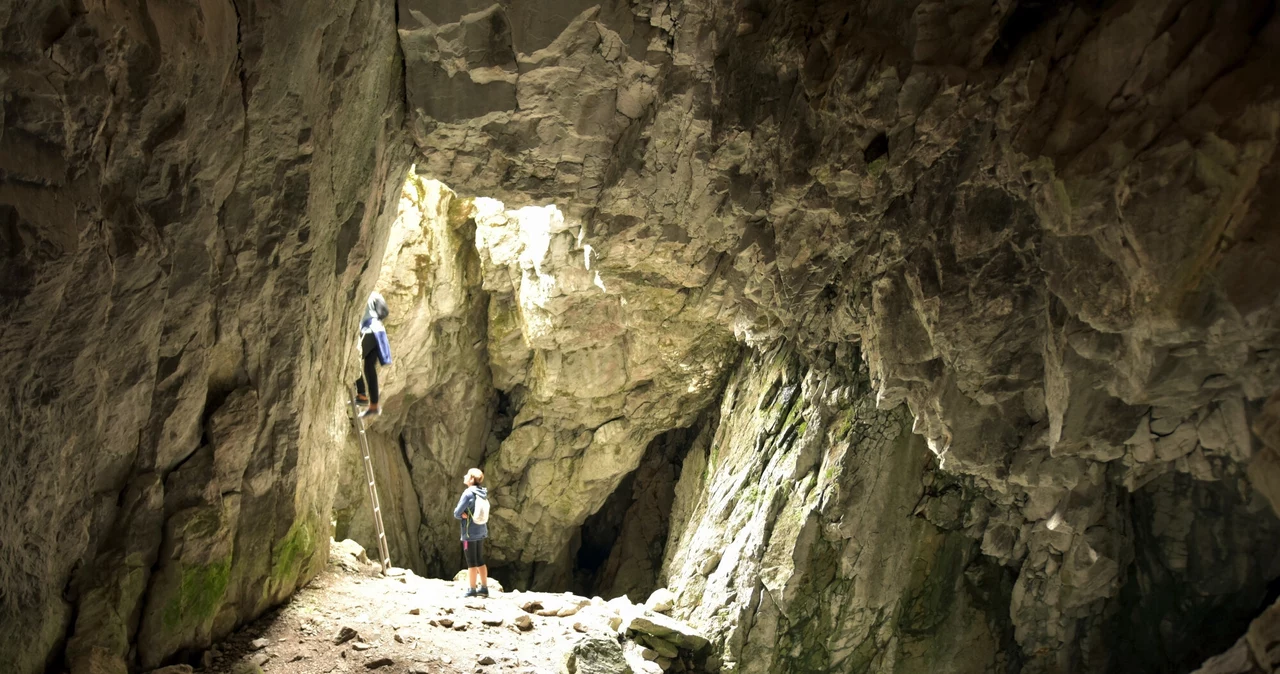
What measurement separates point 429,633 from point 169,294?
173 inches

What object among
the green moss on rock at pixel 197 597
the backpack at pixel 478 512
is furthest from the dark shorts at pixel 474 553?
the green moss on rock at pixel 197 597

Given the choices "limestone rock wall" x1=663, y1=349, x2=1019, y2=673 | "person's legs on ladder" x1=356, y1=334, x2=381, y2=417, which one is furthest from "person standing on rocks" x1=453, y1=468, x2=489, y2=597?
"limestone rock wall" x1=663, y1=349, x2=1019, y2=673

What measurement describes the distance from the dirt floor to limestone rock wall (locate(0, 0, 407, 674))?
1.15ft

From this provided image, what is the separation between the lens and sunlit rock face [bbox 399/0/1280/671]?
450 centimetres

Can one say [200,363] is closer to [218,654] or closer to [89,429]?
[89,429]

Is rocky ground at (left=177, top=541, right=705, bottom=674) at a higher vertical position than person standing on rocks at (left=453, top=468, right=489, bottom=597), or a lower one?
lower

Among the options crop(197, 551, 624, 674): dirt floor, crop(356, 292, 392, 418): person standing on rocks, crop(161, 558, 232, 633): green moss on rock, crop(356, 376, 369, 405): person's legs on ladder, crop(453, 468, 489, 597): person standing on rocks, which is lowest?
crop(197, 551, 624, 674): dirt floor

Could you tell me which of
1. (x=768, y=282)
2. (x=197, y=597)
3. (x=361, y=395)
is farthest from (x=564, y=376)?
(x=197, y=597)

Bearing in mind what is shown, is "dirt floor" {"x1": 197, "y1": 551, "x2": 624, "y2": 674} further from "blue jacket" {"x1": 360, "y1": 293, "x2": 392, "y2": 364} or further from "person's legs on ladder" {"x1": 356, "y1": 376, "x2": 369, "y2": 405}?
"blue jacket" {"x1": 360, "y1": 293, "x2": 392, "y2": 364}

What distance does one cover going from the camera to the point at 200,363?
6562 mm

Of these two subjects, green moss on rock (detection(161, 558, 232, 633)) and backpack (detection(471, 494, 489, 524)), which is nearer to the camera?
green moss on rock (detection(161, 558, 232, 633))

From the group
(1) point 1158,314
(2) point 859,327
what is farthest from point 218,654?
(1) point 1158,314

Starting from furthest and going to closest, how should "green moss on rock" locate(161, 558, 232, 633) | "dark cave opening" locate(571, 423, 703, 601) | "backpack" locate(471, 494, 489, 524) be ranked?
"dark cave opening" locate(571, 423, 703, 601)
"backpack" locate(471, 494, 489, 524)
"green moss on rock" locate(161, 558, 232, 633)

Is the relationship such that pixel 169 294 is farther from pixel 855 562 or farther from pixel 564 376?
pixel 564 376
